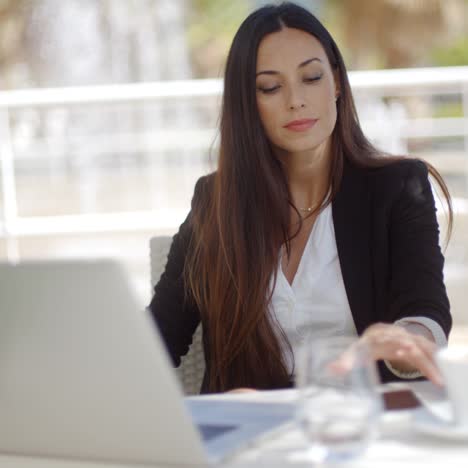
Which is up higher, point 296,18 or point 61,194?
point 296,18

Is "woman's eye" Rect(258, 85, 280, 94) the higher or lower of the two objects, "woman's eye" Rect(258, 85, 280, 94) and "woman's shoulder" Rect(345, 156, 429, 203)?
the higher

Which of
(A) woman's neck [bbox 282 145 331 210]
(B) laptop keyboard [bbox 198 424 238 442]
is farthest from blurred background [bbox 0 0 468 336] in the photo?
(B) laptop keyboard [bbox 198 424 238 442]

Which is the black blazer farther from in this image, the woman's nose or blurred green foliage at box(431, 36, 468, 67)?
blurred green foliage at box(431, 36, 468, 67)

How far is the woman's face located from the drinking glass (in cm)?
100

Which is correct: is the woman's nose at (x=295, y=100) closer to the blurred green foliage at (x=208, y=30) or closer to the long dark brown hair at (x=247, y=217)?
the long dark brown hair at (x=247, y=217)

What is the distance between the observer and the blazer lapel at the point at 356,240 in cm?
197

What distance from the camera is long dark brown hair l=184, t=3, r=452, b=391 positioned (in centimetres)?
197

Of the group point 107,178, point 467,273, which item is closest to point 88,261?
point 467,273

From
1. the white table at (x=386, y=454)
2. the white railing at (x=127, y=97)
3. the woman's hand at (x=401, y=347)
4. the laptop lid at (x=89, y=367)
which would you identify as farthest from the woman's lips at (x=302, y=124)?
the white railing at (x=127, y=97)

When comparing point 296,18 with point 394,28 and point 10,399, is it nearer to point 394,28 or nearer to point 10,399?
→ point 10,399

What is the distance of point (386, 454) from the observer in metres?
1.07

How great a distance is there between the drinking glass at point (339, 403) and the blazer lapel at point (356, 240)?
36.1 inches

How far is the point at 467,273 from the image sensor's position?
4102 millimetres

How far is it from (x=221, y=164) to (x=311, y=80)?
261 mm
